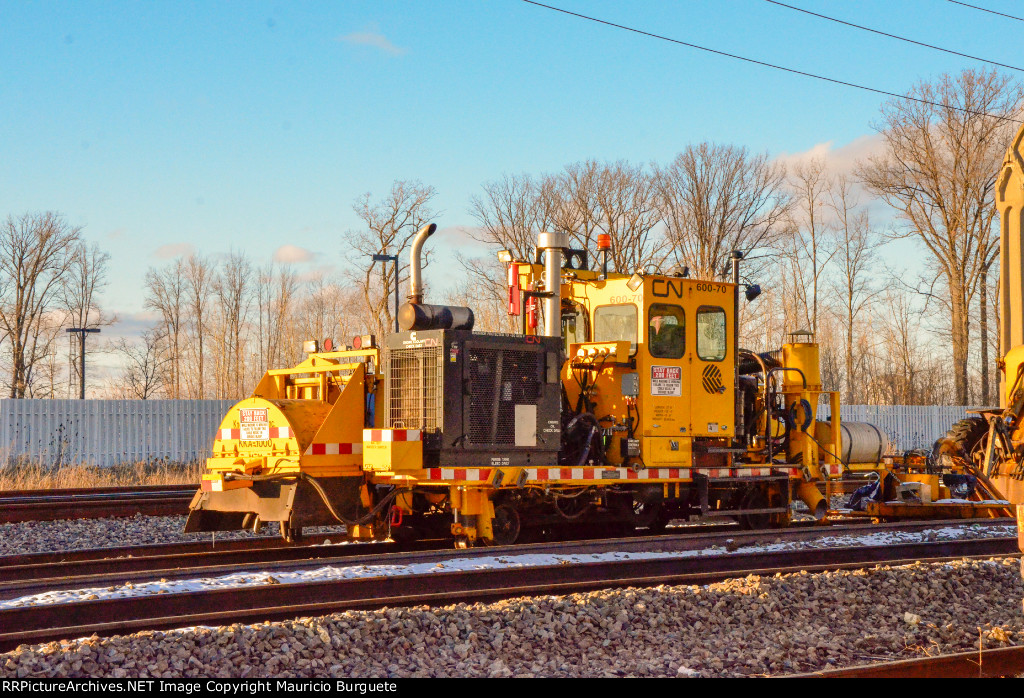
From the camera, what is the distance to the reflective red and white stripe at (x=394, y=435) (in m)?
10.5

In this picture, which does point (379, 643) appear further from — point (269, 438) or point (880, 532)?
point (880, 532)

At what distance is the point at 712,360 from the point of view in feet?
42.1

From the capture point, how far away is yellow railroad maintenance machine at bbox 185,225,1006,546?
10883 millimetres

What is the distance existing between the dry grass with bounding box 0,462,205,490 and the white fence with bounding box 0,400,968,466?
1.88 meters

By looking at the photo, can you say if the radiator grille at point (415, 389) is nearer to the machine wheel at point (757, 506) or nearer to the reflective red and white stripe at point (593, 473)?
the reflective red and white stripe at point (593, 473)

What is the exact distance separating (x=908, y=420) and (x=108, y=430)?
26448mm

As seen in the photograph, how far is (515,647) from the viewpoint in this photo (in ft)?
22.3

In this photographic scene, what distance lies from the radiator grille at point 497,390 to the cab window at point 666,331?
1721 millimetres

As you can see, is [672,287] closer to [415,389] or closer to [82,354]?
[415,389]

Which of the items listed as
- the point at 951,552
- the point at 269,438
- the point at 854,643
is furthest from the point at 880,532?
the point at 269,438

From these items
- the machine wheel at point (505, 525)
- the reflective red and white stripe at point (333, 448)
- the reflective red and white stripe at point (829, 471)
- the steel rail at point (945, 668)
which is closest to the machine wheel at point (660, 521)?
the reflective red and white stripe at point (829, 471)

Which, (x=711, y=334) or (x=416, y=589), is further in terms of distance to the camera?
(x=711, y=334)

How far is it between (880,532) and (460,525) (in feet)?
17.6

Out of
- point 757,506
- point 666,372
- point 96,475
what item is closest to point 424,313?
point 666,372
